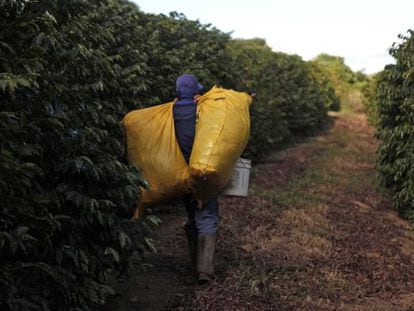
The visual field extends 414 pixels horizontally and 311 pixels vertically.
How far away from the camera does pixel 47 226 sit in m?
3.21

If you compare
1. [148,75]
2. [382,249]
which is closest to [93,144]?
[148,75]

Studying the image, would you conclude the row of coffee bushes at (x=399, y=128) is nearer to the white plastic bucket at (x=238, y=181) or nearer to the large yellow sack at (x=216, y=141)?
the white plastic bucket at (x=238, y=181)

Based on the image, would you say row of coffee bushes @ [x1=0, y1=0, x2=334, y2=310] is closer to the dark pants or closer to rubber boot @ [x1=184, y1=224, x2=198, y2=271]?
the dark pants

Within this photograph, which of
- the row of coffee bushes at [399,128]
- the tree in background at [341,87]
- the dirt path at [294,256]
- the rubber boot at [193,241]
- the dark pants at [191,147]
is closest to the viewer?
the dirt path at [294,256]

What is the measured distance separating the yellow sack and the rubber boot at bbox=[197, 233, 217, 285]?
52cm

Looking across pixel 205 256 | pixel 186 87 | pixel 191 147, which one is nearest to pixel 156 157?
pixel 191 147

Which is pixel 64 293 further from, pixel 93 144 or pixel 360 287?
pixel 360 287

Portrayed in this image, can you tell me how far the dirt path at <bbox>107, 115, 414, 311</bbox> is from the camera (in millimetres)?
4914

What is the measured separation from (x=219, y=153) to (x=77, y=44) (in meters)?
1.47

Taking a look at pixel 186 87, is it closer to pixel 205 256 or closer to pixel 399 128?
pixel 205 256

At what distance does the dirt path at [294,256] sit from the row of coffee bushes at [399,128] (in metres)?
0.49

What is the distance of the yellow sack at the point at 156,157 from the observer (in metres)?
4.78

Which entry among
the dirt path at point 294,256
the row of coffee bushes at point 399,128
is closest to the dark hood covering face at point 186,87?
the dirt path at point 294,256

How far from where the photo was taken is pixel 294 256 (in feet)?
21.0
